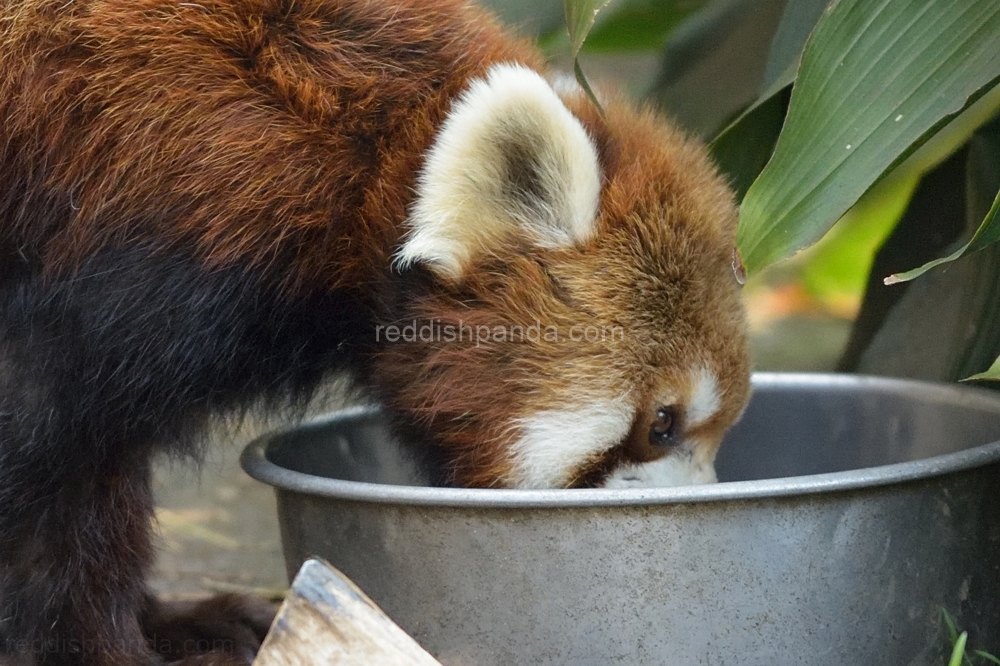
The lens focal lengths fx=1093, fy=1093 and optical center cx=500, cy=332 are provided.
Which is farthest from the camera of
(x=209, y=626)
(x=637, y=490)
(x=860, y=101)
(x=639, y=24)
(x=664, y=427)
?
(x=639, y=24)

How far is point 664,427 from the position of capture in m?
1.97

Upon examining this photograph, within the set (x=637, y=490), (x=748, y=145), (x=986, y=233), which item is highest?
(x=748, y=145)

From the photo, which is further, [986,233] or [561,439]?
[561,439]

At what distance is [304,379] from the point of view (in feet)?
6.64

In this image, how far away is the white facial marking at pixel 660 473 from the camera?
6.48 feet

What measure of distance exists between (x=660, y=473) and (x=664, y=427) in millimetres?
100

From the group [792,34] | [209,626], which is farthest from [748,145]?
[209,626]

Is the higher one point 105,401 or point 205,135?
point 205,135

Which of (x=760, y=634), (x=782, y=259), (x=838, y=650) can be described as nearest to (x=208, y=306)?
(x=782, y=259)

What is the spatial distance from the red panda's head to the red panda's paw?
726 millimetres

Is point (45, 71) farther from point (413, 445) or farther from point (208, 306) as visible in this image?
point (413, 445)

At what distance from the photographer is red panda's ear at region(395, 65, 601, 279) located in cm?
170

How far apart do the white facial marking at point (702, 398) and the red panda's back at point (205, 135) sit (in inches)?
23.6

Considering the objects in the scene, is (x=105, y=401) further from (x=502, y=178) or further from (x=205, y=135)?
(x=502, y=178)
